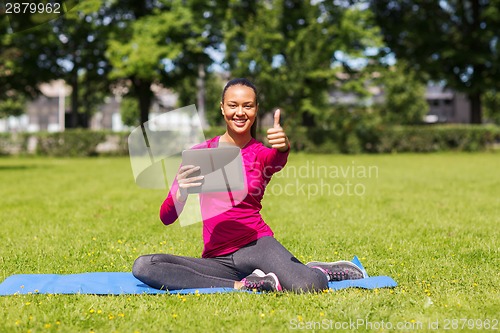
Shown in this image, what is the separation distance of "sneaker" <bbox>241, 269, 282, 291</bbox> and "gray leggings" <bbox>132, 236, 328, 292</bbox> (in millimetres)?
51

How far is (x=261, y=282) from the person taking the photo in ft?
16.1

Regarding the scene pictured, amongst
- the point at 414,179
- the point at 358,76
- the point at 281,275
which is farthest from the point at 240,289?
the point at 358,76

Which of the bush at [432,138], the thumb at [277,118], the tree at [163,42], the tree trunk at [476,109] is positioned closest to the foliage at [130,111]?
the tree at [163,42]

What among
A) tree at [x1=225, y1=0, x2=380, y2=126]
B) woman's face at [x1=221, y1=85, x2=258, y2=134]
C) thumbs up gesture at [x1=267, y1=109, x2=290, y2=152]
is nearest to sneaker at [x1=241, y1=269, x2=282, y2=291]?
thumbs up gesture at [x1=267, y1=109, x2=290, y2=152]

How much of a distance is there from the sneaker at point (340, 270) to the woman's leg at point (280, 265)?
32cm

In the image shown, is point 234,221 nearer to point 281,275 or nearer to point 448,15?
point 281,275

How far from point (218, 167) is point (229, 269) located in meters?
1.13

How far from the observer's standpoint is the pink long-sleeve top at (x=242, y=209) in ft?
15.7

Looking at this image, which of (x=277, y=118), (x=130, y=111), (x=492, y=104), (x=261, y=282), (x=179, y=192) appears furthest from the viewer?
(x=130, y=111)

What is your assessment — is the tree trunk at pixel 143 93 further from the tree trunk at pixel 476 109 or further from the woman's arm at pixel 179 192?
the woman's arm at pixel 179 192

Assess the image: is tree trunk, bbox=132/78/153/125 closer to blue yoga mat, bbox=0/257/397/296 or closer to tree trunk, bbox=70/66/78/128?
tree trunk, bbox=70/66/78/128

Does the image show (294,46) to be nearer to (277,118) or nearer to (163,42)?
(163,42)

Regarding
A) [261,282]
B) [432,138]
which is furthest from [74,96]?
[261,282]

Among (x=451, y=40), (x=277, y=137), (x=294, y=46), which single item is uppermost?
(x=451, y=40)
